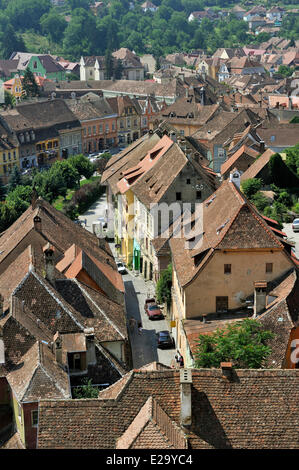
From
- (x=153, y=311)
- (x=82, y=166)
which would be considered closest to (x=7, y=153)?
(x=82, y=166)

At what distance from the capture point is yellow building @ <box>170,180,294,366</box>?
43281 mm

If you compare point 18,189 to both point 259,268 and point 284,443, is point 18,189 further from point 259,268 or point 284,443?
point 284,443

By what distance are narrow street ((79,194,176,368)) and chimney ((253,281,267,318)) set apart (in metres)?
7.64

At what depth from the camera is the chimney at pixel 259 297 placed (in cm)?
4034

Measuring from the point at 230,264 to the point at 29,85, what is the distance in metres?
119

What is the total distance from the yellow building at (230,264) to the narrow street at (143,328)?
2.36 meters

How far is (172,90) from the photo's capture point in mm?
146375

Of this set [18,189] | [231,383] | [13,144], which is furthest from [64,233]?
[13,144]

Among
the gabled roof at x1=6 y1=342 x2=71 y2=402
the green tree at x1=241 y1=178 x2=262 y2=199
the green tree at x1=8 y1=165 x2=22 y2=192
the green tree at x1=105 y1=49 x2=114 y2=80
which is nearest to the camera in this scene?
the gabled roof at x1=6 y1=342 x2=71 y2=402

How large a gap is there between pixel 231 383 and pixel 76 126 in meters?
101

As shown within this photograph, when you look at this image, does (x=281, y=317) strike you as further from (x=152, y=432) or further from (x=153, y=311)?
(x=153, y=311)

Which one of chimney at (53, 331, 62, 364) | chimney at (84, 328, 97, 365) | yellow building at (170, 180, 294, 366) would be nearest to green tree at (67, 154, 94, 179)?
yellow building at (170, 180, 294, 366)

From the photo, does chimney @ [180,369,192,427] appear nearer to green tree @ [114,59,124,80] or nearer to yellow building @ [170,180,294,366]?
yellow building @ [170,180,294,366]

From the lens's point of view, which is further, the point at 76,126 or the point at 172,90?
the point at 172,90
